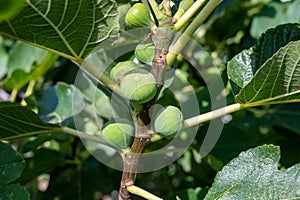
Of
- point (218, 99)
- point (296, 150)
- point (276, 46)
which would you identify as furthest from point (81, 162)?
point (276, 46)

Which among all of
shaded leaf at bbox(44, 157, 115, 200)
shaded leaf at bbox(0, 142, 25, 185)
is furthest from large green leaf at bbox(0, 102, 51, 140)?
shaded leaf at bbox(44, 157, 115, 200)

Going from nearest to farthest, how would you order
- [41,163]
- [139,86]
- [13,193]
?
[139,86] → [13,193] → [41,163]

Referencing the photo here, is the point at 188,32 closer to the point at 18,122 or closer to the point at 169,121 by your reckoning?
the point at 169,121

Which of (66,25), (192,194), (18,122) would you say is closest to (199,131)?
(192,194)

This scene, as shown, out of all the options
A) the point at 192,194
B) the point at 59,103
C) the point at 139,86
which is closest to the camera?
the point at 139,86

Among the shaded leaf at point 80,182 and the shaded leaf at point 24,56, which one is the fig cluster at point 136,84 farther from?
the shaded leaf at point 24,56

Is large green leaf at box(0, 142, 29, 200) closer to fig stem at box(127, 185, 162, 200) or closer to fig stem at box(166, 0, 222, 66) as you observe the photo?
fig stem at box(127, 185, 162, 200)
